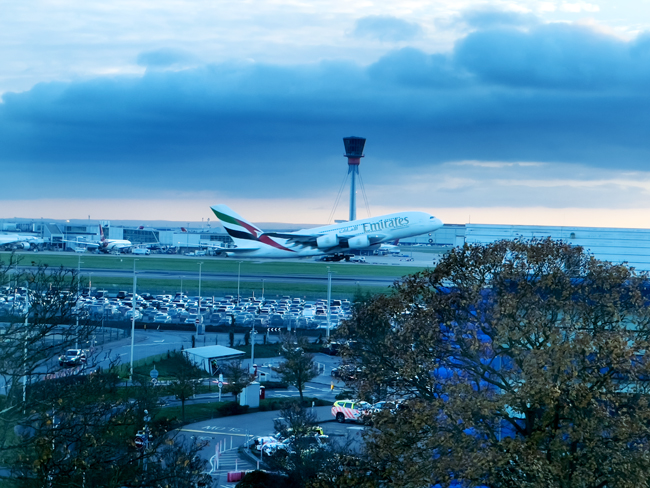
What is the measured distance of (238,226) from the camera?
111 m

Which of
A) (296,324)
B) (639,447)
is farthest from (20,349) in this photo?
(296,324)

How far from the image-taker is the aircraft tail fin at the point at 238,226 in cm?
11006

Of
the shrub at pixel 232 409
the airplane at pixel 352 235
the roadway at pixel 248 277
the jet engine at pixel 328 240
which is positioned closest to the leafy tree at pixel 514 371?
the shrub at pixel 232 409

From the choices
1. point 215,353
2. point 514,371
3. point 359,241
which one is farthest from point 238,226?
point 514,371

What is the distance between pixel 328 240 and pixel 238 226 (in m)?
16.7

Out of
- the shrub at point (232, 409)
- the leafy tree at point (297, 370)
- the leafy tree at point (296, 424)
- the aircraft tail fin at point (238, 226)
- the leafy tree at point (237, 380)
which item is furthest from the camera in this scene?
the aircraft tail fin at point (238, 226)

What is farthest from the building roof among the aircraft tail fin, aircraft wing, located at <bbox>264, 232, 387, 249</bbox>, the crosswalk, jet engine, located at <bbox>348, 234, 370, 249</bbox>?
the aircraft tail fin

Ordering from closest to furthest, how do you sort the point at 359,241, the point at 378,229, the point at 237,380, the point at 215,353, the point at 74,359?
the point at 74,359, the point at 237,380, the point at 215,353, the point at 359,241, the point at 378,229

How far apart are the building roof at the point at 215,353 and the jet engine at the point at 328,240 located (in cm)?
4679

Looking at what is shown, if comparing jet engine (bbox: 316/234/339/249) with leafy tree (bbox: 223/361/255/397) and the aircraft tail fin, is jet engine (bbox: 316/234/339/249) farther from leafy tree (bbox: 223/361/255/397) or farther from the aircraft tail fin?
leafy tree (bbox: 223/361/255/397)

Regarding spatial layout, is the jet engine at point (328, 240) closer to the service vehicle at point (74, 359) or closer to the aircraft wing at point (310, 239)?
the aircraft wing at point (310, 239)

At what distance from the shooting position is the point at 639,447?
13.1 metres

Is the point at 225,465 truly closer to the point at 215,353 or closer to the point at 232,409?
the point at 232,409

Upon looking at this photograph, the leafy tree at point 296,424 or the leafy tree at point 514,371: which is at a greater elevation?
the leafy tree at point 514,371
